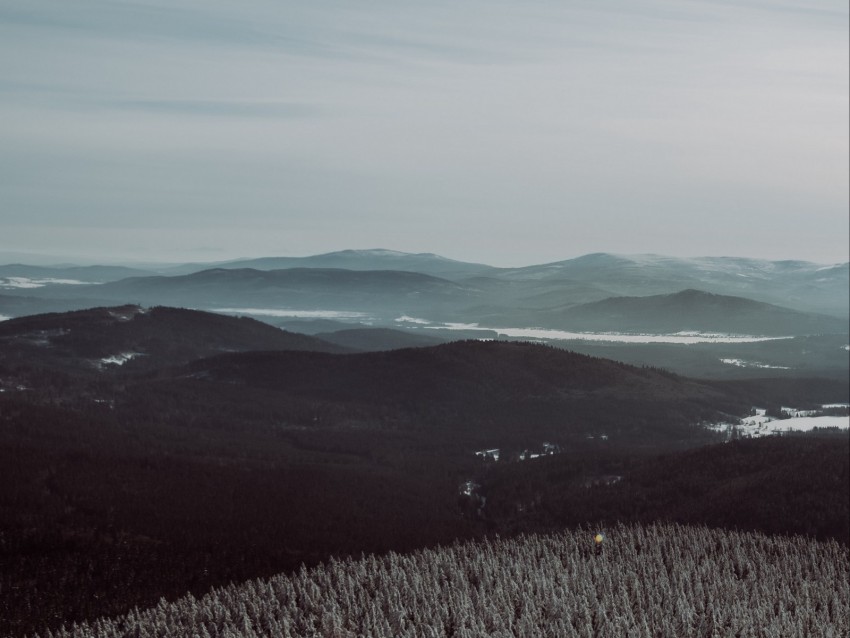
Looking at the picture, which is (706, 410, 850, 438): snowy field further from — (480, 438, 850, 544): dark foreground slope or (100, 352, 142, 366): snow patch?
(100, 352, 142, 366): snow patch

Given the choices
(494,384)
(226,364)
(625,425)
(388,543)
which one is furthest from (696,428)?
(388,543)

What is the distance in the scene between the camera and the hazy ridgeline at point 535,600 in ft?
73.3

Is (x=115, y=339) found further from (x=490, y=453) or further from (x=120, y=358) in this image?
(x=490, y=453)

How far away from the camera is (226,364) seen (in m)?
146

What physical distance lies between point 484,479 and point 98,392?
58222 mm

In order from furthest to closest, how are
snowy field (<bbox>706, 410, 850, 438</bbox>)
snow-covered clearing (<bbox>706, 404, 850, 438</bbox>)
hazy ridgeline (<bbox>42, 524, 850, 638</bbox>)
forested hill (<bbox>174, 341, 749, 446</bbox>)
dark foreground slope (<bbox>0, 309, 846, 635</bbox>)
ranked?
snowy field (<bbox>706, 410, 850, 438</bbox>), snow-covered clearing (<bbox>706, 404, 850, 438</bbox>), forested hill (<bbox>174, 341, 749, 446</bbox>), dark foreground slope (<bbox>0, 309, 846, 635</bbox>), hazy ridgeline (<bbox>42, 524, 850, 638</bbox>)

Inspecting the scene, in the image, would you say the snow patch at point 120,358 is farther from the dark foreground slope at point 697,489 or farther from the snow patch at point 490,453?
the dark foreground slope at point 697,489

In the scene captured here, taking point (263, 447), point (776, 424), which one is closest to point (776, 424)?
point (776, 424)

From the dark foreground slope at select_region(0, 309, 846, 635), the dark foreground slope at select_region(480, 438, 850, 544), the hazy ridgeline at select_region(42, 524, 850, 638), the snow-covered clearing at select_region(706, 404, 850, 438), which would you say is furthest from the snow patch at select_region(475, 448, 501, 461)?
the hazy ridgeline at select_region(42, 524, 850, 638)

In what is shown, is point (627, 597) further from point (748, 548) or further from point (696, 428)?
point (696, 428)

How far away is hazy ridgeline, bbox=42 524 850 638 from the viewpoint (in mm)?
22344

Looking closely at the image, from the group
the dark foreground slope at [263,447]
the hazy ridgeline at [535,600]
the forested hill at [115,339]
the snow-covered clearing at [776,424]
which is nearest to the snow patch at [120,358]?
the forested hill at [115,339]

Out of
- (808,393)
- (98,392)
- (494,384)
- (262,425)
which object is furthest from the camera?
(808,393)

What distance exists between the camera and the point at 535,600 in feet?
79.0
